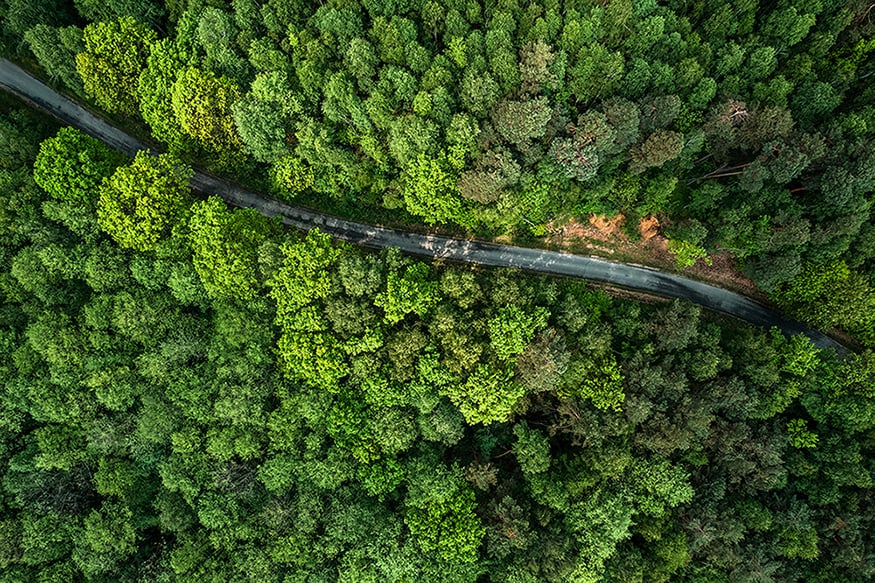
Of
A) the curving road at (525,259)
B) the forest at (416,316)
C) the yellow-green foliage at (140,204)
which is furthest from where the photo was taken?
the curving road at (525,259)

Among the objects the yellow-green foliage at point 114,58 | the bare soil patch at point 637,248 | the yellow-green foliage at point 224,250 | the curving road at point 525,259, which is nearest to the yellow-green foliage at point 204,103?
the yellow-green foliage at point 114,58

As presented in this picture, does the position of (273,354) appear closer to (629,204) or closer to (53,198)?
(53,198)

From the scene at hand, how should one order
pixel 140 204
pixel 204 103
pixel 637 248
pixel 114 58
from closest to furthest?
1. pixel 140 204
2. pixel 204 103
3. pixel 114 58
4. pixel 637 248

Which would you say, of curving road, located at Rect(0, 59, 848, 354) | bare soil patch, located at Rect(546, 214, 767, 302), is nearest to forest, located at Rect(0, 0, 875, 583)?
bare soil patch, located at Rect(546, 214, 767, 302)

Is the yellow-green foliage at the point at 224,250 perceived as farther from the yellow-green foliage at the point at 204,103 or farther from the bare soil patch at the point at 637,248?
the bare soil patch at the point at 637,248

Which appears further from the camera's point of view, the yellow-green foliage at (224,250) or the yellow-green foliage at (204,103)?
the yellow-green foliage at (204,103)

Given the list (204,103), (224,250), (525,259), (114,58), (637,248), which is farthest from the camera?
(525,259)

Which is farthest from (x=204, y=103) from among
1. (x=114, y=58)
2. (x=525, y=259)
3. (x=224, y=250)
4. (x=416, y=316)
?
(x=525, y=259)

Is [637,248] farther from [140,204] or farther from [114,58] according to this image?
[114,58]

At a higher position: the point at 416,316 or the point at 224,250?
the point at 224,250
